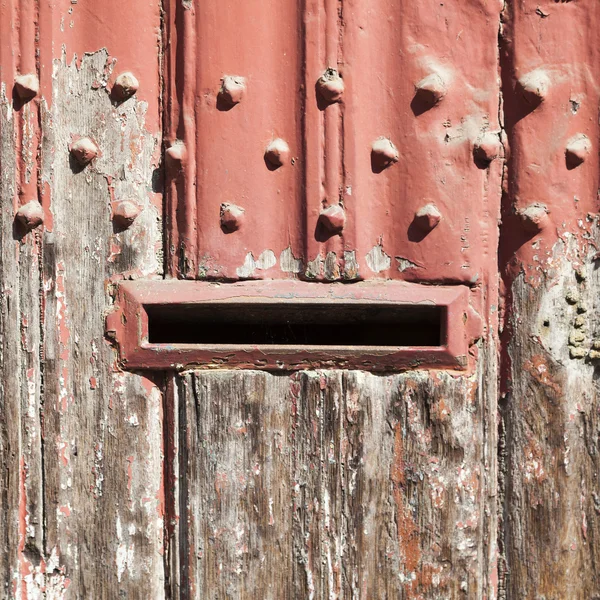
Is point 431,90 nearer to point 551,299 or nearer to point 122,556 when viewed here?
point 551,299

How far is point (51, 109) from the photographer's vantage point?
807 mm

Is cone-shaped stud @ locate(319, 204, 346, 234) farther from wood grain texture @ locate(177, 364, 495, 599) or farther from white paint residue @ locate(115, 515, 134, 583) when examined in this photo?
white paint residue @ locate(115, 515, 134, 583)

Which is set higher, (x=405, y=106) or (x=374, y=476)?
(x=405, y=106)

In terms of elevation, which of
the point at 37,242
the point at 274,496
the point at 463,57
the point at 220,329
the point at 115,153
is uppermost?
the point at 463,57

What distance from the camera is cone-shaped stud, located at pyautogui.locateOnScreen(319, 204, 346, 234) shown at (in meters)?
0.78

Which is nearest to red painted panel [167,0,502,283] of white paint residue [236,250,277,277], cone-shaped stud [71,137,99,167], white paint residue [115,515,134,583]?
white paint residue [236,250,277,277]

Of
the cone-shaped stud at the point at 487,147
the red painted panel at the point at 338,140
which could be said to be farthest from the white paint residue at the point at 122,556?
the cone-shaped stud at the point at 487,147

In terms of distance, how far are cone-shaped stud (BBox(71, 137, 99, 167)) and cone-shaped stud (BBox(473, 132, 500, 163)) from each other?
53 centimetres

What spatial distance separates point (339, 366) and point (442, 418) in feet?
0.52

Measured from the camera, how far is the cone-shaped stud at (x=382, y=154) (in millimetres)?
795

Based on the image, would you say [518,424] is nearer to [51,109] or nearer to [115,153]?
[115,153]

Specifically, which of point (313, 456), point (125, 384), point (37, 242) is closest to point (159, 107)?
point (37, 242)

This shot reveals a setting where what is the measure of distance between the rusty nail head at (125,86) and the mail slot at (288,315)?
0.26m

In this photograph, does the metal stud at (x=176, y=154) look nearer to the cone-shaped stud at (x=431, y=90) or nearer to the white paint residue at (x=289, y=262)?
the white paint residue at (x=289, y=262)
